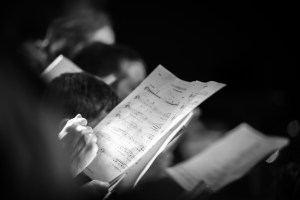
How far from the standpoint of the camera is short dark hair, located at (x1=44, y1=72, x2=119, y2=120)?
0.93 metres

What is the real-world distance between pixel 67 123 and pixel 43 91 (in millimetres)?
142

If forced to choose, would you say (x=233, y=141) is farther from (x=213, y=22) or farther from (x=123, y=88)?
(x=213, y=22)

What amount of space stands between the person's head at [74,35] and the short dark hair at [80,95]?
0.35 meters

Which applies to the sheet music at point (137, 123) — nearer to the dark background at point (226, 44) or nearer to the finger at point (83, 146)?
the finger at point (83, 146)

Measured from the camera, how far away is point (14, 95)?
65cm

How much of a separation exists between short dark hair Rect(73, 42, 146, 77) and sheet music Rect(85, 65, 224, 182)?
0.38 m

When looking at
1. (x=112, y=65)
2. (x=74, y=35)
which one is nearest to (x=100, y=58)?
(x=112, y=65)

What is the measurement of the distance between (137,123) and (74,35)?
702 millimetres

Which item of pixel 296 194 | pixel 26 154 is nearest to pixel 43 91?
pixel 26 154

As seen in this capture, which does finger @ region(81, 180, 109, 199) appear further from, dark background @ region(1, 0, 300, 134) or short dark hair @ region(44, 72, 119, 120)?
dark background @ region(1, 0, 300, 134)

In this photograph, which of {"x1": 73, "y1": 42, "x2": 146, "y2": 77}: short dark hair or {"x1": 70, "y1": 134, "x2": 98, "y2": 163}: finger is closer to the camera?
{"x1": 70, "y1": 134, "x2": 98, "y2": 163}: finger

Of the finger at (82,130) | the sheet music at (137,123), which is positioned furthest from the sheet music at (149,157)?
the finger at (82,130)

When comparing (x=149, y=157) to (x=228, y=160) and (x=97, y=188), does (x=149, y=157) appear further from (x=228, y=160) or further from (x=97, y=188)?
(x=228, y=160)

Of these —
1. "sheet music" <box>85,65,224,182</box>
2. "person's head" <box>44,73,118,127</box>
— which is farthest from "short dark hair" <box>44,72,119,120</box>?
"sheet music" <box>85,65,224,182</box>
